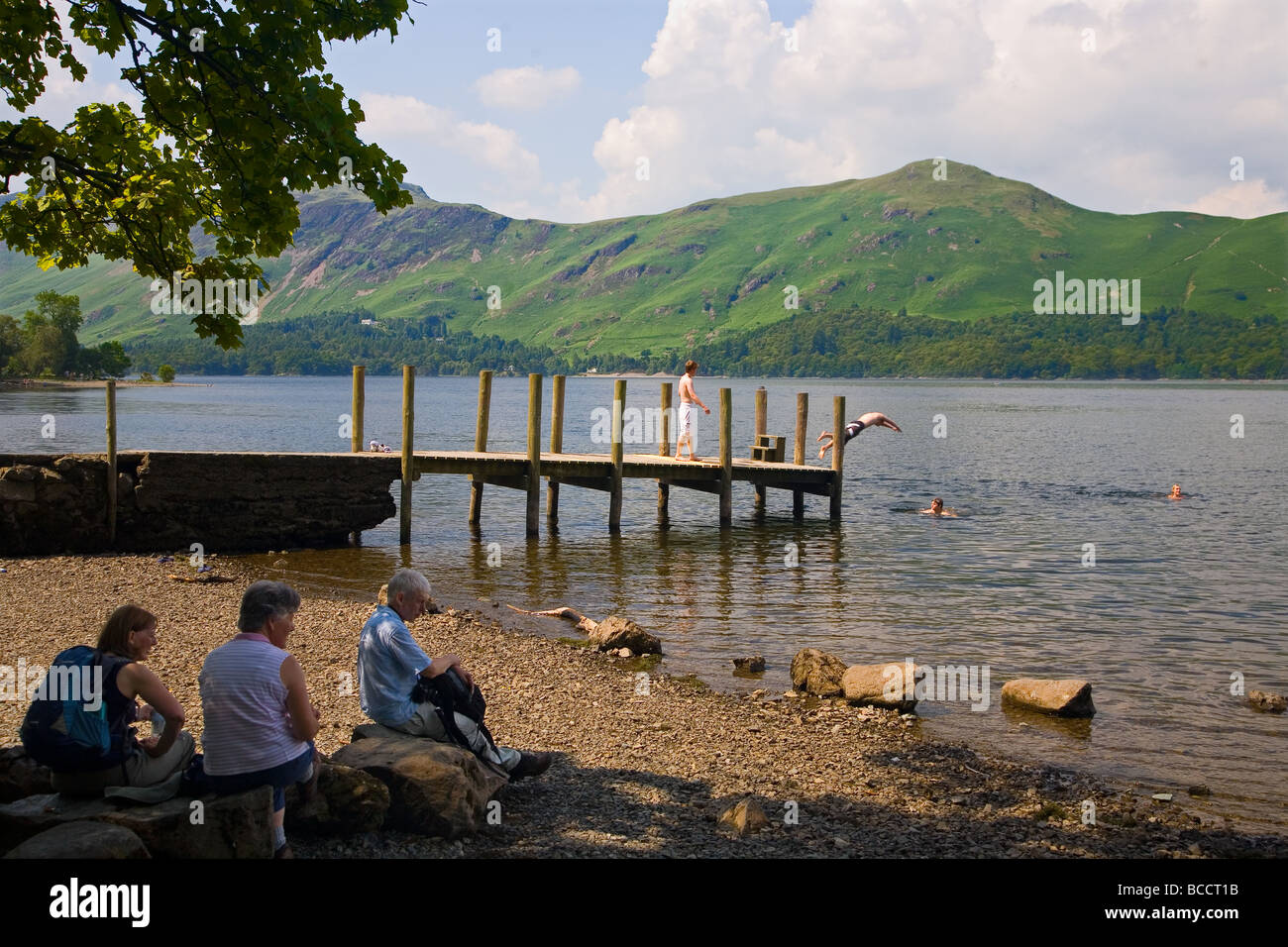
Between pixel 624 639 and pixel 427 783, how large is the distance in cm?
932

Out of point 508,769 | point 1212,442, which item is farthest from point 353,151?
point 1212,442

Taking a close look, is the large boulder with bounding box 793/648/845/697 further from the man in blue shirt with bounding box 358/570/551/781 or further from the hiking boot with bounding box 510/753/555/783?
the man in blue shirt with bounding box 358/570/551/781

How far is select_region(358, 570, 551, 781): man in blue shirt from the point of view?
8.34 metres

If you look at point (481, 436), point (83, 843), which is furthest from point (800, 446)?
point (83, 843)

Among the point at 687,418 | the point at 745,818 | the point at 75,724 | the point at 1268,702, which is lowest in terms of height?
the point at 1268,702

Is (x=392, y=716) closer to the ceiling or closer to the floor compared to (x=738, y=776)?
closer to the ceiling

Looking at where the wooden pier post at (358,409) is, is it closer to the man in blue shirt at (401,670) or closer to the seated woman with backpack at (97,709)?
the man in blue shirt at (401,670)

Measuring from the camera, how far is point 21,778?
24.7ft

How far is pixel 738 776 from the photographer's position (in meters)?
10.5

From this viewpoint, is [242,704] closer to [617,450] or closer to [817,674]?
[817,674]

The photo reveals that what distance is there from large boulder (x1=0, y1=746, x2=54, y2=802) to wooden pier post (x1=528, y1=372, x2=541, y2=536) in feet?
65.0

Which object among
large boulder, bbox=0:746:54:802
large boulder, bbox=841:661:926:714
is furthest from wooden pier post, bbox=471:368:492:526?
large boulder, bbox=0:746:54:802
